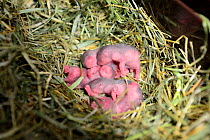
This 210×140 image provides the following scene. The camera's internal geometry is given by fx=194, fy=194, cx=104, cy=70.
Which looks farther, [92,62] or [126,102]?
[92,62]

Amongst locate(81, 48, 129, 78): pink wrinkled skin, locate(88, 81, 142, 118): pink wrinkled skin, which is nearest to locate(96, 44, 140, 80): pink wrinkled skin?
locate(81, 48, 129, 78): pink wrinkled skin

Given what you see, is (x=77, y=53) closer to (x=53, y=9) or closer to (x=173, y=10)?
(x=53, y=9)

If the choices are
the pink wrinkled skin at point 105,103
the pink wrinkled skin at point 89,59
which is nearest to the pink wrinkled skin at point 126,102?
the pink wrinkled skin at point 105,103

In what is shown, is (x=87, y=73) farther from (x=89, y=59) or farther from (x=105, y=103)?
(x=105, y=103)

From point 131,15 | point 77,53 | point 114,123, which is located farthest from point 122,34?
point 114,123

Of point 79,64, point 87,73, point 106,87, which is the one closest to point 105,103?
point 106,87

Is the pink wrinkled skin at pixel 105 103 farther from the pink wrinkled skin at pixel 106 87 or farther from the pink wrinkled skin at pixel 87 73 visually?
the pink wrinkled skin at pixel 87 73
